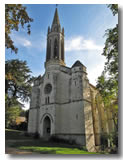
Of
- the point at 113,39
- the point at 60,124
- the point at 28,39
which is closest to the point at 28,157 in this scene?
the point at 28,39

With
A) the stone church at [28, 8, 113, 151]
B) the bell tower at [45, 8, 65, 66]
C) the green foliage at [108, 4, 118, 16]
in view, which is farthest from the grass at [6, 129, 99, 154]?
the bell tower at [45, 8, 65, 66]

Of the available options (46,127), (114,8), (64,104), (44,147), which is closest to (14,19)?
(114,8)

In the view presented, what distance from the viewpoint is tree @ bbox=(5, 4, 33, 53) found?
4730mm

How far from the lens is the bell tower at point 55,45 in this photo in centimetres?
1929

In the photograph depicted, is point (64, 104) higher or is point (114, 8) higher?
point (114, 8)

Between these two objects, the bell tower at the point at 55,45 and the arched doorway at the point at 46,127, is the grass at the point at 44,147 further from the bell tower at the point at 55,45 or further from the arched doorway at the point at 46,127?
the bell tower at the point at 55,45

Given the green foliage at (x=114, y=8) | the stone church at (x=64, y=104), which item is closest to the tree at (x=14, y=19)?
the green foliage at (x=114, y=8)

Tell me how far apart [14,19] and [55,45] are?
15.6 metres

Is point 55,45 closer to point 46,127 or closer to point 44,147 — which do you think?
point 46,127

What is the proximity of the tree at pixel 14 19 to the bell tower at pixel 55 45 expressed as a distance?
543 inches

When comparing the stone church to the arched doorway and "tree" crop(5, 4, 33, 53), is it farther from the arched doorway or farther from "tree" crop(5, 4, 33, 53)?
"tree" crop(5, 4, 33, 53)

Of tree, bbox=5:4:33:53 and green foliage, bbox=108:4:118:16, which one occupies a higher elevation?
green foliage, bbox=108:4:118:16

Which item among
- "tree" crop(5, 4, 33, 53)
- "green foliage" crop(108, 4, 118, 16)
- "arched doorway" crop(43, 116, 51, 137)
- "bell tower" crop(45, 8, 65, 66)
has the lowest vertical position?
"arched doorway" crop(43, 116, 51, 137)

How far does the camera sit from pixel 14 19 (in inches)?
190
